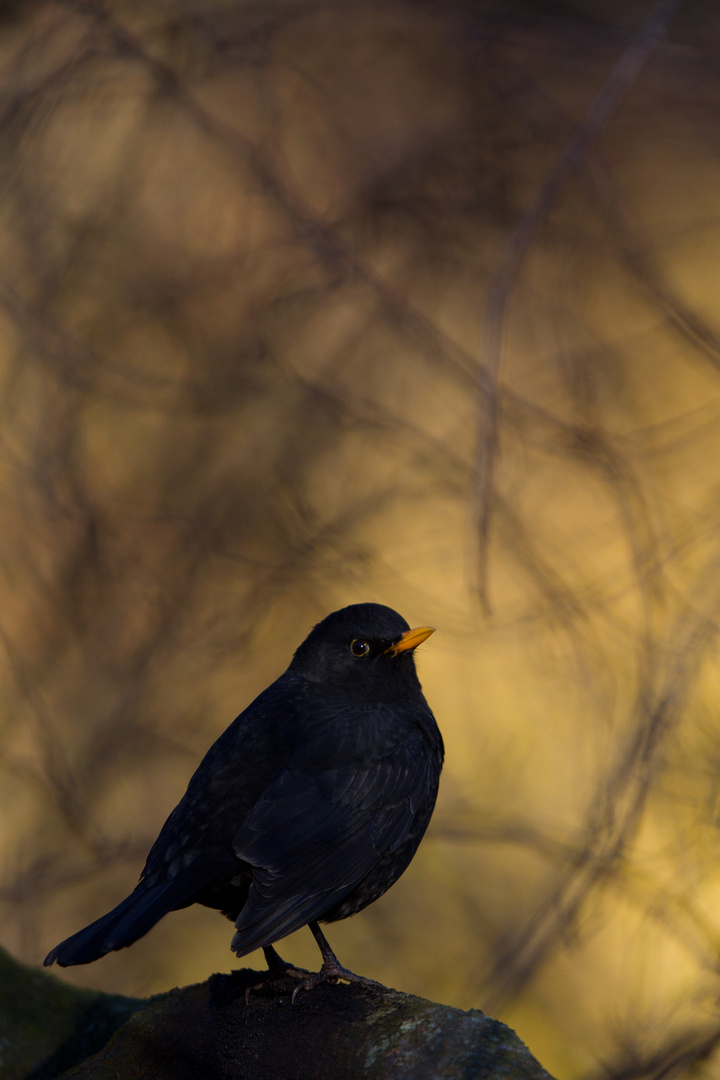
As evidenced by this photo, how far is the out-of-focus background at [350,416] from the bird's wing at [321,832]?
2.09 m

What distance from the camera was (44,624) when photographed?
18.3 feet

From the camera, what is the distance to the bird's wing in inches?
88.6

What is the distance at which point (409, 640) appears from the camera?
2703mm

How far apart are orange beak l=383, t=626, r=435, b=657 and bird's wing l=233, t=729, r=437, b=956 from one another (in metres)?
0.24

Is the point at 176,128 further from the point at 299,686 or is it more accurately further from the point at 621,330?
the point at 299,686

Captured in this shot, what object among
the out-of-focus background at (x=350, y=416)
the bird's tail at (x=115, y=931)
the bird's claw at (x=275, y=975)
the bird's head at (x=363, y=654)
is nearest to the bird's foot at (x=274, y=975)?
the bird's claw at (x=275, y=975)

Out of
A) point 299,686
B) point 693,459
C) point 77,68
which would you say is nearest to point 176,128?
point 77,68

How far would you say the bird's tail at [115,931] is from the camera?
2.05 meters

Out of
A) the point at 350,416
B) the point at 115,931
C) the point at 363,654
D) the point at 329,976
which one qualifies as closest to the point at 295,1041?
the point at 329,976

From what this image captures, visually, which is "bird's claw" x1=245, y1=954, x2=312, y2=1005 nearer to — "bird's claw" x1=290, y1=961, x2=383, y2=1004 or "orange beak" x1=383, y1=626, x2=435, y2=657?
"bird's claw" x1=290, y1=961, x2=383, y2=1004

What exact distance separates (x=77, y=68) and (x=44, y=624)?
2987 millimetres

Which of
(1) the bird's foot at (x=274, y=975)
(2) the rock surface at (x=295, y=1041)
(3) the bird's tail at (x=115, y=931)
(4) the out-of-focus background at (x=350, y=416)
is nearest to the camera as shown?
(2) the rock surface at (x=295, y=1041)

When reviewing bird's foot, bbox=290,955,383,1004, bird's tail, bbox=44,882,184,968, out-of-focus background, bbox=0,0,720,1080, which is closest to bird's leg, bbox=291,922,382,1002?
bird's foot, bbox=290,955,383,1004

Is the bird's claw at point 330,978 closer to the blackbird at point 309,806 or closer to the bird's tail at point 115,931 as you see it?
the blackbird at point 309,806
